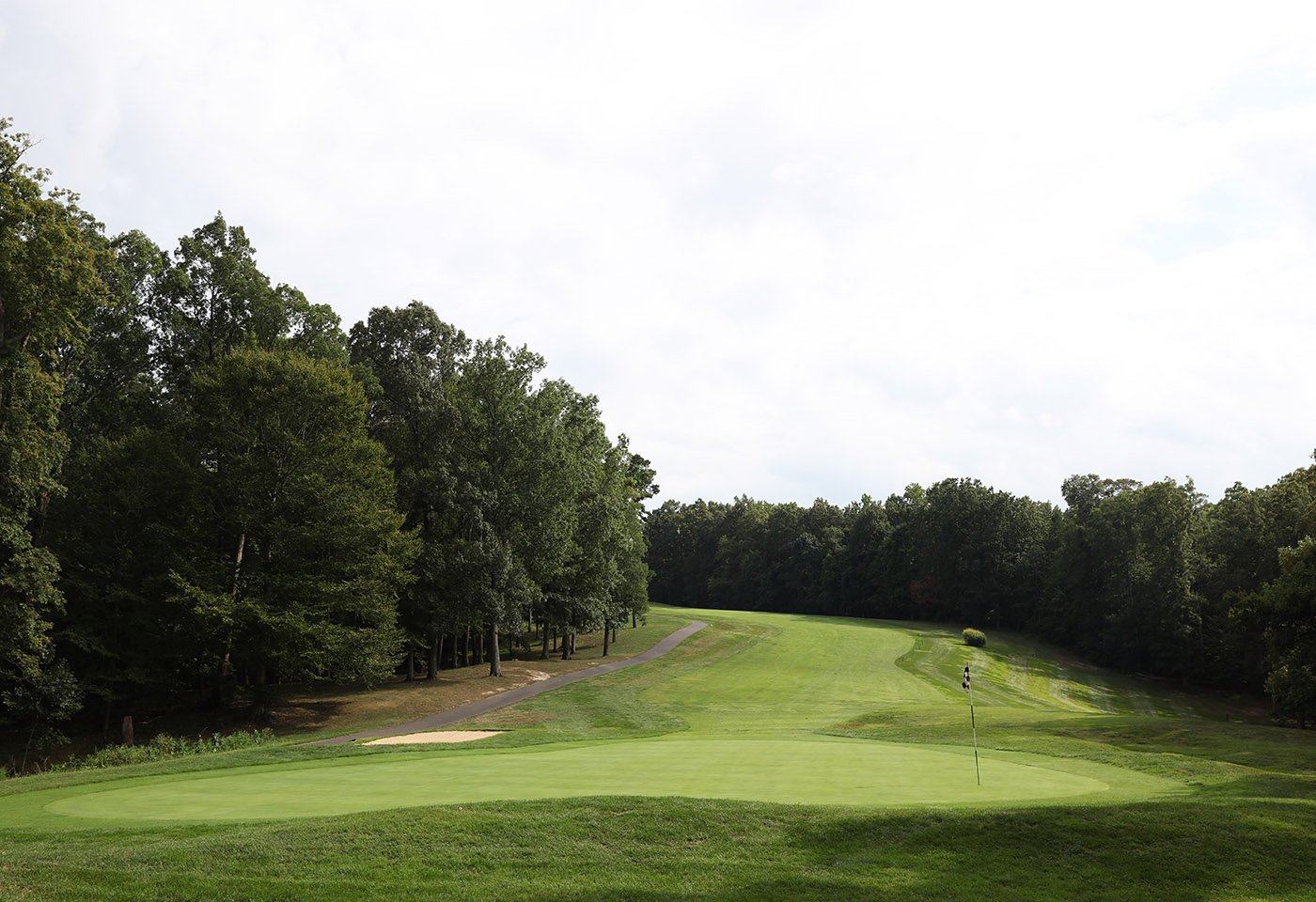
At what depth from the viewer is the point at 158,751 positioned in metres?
27.3

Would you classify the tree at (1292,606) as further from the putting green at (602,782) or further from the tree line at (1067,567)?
the putting green at (602,782)

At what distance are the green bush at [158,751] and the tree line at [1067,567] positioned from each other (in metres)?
33.2

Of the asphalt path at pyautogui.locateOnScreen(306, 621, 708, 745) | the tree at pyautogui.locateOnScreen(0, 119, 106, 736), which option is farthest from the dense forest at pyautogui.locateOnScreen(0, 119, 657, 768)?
the asphalt path at pyautogui.locateOnScreen(306, 621, 708, 745)

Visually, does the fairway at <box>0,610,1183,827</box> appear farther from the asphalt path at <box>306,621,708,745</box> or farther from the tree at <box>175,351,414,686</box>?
the tree at <box>175,351,414,686</box>

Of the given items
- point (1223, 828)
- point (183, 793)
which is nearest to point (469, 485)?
point (183, 793)

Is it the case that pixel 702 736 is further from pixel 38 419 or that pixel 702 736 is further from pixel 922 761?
pixel 38 419

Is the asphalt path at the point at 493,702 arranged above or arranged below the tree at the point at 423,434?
below

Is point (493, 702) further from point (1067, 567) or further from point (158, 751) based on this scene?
point (1067, 567)

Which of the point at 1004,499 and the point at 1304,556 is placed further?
the point at 1004,499

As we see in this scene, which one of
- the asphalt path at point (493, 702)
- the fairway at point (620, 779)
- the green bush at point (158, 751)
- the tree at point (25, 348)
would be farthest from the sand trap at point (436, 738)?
the tree at point (25, 348)

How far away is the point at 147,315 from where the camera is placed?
1604 inches

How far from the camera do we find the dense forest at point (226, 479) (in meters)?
28.6

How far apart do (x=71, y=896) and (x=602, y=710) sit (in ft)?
95.9

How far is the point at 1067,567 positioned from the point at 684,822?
78244mm
